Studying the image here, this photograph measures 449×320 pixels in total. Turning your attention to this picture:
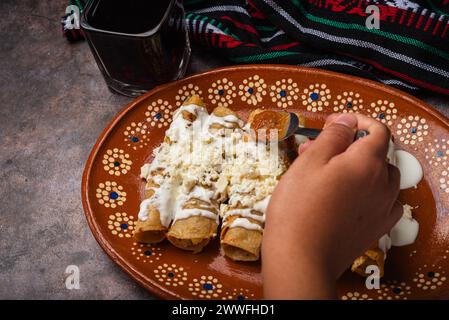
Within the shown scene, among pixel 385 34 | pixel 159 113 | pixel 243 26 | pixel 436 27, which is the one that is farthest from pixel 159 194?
pixel 436 27

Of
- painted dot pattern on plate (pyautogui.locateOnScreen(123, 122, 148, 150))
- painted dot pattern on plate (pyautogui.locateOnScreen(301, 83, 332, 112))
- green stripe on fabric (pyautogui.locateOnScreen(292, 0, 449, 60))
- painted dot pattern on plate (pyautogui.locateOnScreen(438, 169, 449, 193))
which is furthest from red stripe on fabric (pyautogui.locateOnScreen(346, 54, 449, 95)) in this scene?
painted dot pattern on plate (pyautogui.locateOnScreen(123, 122, 148, 150))

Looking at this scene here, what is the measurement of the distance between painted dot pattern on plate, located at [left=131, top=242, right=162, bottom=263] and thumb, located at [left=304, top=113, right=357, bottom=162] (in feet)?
1.91

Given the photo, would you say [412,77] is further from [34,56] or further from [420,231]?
[34,56]

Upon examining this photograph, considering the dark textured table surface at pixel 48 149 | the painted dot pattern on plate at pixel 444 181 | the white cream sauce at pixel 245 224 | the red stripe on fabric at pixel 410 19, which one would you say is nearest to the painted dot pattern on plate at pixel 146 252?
the dark textured table surface at pixel 48 149

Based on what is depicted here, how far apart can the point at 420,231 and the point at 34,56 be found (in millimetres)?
1687

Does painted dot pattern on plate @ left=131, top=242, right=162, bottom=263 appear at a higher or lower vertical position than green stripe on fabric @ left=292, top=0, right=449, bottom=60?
lower

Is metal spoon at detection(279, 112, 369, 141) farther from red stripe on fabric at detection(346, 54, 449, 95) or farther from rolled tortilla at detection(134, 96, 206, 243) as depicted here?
red stripe on fabric at detection(346, 54, 449, 95)

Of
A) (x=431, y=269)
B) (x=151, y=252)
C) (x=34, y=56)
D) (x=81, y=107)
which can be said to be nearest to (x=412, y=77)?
(x=431, y=269)

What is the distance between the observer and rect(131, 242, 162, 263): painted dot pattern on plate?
135 cm

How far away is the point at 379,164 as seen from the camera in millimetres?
1047

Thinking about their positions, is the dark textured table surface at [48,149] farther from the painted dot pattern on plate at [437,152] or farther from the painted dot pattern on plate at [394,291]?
the painted dot pattern on plate at [394,291]

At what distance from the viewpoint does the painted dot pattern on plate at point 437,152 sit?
57.6 inches

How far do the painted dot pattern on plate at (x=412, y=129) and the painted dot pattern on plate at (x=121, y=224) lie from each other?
2.98 ft

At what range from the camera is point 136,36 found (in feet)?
4.96
